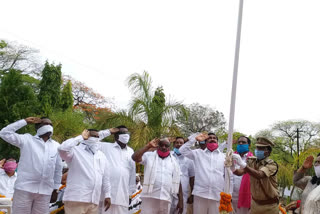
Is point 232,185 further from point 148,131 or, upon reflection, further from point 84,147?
point 148,131

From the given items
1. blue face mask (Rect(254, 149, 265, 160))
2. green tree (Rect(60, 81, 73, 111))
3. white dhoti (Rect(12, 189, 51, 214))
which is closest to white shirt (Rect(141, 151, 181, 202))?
white dhoti (Rect(12, 189, 51, 214))

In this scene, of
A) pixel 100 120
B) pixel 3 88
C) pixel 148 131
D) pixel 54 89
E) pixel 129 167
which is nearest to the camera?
pixel 129 167

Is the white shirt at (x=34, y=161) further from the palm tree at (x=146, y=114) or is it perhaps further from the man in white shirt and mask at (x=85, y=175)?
the palm tree at (x=146, y=114)

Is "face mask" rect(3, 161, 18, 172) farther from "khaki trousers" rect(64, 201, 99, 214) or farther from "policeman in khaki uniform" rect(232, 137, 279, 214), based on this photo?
"policeman in khaki uniform" rect(232, 137, 279, 214)

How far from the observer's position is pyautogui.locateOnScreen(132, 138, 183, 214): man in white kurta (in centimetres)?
786

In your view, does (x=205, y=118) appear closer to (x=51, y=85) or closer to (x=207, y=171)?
(x=51, y=85)

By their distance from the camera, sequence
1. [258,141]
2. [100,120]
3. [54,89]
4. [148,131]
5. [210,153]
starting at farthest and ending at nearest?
[54,89] < [100,120] < [148,131] < [210,153] < [258,141]

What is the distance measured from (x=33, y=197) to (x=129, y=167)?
76.0 inches

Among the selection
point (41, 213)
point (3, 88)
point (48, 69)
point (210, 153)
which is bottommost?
point (41, 213)

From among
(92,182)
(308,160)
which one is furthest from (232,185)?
(92,182)

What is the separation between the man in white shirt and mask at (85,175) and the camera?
6.75 metres

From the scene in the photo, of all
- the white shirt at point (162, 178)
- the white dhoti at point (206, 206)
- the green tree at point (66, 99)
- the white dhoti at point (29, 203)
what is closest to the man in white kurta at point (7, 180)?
the white dhoti at point (29, 203)

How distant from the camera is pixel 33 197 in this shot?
717cm

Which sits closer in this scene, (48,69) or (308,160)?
(308,160)
